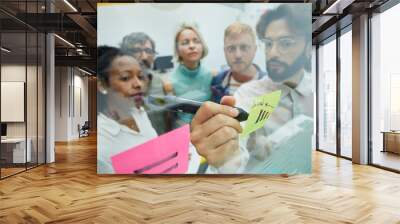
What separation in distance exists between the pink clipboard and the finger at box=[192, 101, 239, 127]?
22 centimetres

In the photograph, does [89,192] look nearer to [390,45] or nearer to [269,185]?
[269,185]

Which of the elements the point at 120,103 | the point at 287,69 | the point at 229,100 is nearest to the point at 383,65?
the point at 287,69

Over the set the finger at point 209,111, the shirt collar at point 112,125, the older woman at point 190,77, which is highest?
the older woman at point 190,77

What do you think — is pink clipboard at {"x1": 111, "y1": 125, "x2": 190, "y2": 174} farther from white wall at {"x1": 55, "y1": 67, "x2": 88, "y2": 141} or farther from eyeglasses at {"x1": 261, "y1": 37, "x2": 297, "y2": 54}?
white wall at {"x1": 55, "y1": 67, "x2": 88, "y2": 141}

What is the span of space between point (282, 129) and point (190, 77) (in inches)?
71.1

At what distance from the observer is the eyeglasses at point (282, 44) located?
6.38 m

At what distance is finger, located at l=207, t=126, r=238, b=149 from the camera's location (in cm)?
638

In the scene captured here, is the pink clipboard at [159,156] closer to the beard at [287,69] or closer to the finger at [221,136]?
the finger at [221,136]

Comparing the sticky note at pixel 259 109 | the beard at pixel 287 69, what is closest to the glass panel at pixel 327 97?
the beard at pixel 287 69

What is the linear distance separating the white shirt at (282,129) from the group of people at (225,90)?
0.06ft

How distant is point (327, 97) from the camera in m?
10.6

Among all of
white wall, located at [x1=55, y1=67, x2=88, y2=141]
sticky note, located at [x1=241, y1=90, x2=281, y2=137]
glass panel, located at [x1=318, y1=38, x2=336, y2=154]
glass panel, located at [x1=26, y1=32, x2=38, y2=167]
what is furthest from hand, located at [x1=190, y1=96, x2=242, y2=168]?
white wall, located at [x1=55, y1=67, x2=88, y2=141]

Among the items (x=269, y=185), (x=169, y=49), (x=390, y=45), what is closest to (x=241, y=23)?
(x=169, y=49)

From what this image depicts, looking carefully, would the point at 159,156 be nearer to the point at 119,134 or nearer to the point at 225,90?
the point at 119,134
